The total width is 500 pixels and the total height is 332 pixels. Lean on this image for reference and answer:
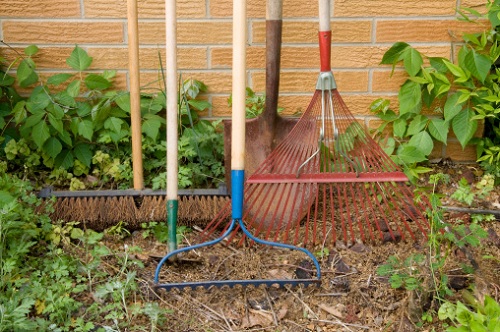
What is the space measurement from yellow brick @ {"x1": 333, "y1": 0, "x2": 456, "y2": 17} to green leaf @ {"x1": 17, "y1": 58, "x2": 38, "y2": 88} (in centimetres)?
129

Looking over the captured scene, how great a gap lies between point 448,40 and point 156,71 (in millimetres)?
1258

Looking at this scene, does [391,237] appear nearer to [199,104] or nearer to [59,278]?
[199,104]

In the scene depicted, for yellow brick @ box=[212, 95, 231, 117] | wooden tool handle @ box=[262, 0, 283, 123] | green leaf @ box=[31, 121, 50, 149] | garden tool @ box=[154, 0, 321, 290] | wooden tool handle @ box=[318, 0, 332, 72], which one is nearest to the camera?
garden tool @ box=[154, 0, 321, 290]

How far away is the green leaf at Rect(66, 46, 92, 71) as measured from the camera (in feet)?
8.92

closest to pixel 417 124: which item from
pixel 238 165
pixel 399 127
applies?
pixel 399 127

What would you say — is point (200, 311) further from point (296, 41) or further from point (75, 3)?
point (75, 3)

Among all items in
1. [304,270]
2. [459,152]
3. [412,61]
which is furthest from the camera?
[459,152]

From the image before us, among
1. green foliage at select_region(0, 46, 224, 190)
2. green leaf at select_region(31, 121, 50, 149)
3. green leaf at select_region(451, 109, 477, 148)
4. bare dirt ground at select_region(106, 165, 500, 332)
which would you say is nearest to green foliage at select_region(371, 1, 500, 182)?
green leaf at select_region(451, 109, 477, 148)

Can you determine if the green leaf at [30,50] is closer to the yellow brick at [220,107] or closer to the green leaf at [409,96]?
the yellow brick at [220,107]

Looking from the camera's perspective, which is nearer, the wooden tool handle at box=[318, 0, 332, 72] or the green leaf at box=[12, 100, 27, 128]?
the wooden tool handle at box=[318, 0, 332, 72]

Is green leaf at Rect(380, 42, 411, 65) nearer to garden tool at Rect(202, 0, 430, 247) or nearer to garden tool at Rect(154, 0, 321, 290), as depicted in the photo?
garden tool at Rect(202, 0, 430, 247)

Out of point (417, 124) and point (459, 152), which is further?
point (459, 152)

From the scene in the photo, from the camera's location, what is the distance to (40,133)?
2.64 meters

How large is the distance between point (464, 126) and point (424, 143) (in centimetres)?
18
